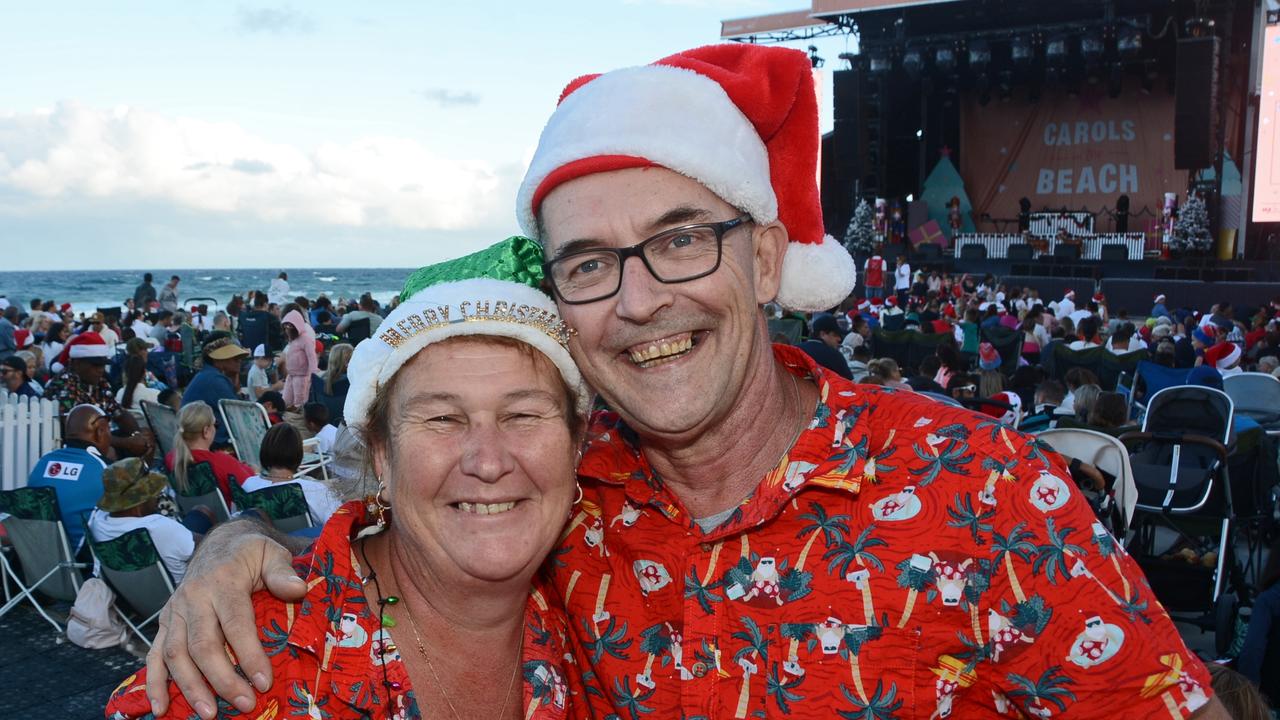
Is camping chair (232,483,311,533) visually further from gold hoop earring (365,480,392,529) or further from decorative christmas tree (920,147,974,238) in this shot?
decorative christmas tree (920,147,974,238)

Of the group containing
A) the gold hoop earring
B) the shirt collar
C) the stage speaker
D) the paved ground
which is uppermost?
the stage speaker

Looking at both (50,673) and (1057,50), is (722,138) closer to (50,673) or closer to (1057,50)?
(50,673)

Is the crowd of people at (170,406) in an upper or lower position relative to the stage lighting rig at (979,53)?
lower

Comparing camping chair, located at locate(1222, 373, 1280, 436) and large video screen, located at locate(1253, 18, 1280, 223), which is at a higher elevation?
large video screen, located at locate(1253, 18, 1280, 223)

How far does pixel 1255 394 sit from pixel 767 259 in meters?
8.02

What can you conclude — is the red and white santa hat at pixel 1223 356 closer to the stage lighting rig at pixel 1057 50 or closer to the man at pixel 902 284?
Answer: the man at pixel 902 284

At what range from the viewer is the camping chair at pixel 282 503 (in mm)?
5316

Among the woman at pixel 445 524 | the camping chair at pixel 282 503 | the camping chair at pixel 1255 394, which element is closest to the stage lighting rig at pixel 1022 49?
the camping chair at pixel 1255 394

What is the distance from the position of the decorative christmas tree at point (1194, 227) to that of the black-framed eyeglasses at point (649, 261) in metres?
22.4

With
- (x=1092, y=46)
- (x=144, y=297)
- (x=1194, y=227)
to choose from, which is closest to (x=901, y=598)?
(x=144, y=297)

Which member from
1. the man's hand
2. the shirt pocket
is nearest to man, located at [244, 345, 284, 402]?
the man's hand

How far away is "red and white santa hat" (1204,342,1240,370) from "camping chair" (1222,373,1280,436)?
5.56 feet

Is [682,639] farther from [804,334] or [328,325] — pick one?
[328,325]

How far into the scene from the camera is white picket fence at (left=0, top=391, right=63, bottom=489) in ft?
23.7
